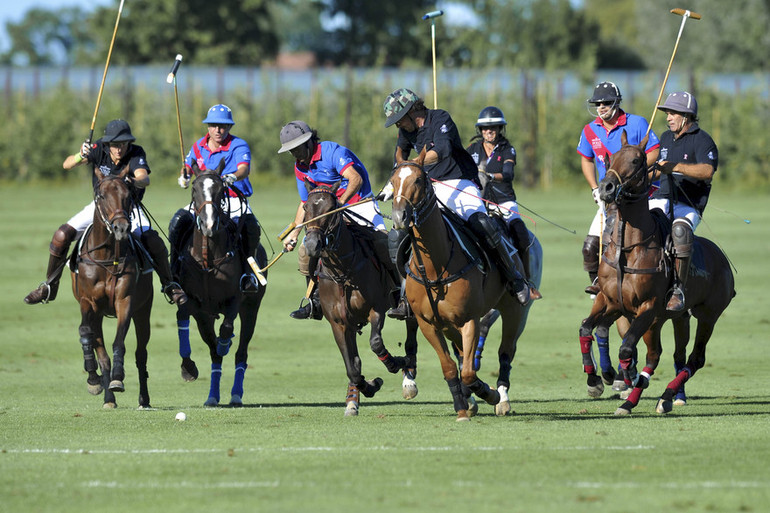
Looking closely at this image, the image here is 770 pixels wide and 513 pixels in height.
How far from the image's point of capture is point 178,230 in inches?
569

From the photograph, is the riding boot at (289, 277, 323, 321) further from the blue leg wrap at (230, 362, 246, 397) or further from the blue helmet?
the blue helmet

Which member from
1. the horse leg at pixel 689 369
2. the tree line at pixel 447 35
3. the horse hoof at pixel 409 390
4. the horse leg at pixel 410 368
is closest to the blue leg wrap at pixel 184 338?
the horse leg at pixel 410 368

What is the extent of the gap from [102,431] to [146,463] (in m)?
2.05

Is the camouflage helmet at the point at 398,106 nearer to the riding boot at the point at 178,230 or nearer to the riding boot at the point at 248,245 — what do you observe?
the riding boot at the point at 248,245

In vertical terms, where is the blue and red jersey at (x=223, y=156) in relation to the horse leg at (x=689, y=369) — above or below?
above

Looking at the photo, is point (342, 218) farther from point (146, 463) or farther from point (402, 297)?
point (146, 463)

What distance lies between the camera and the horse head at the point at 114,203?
12.7 metres

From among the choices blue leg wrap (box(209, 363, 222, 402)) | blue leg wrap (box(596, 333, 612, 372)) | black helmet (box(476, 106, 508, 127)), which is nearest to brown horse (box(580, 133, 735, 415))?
blue leg wrap (box(596, 333, 612, 372))

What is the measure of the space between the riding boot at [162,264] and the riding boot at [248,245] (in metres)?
0.78

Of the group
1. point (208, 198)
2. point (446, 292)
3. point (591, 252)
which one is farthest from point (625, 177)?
point (208, 198)

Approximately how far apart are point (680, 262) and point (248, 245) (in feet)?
16.0

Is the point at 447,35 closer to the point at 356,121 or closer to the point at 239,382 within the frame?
the point at 356,121

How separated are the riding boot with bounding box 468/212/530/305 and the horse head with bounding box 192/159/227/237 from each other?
295 cm

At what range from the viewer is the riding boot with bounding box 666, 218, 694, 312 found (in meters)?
12.3
